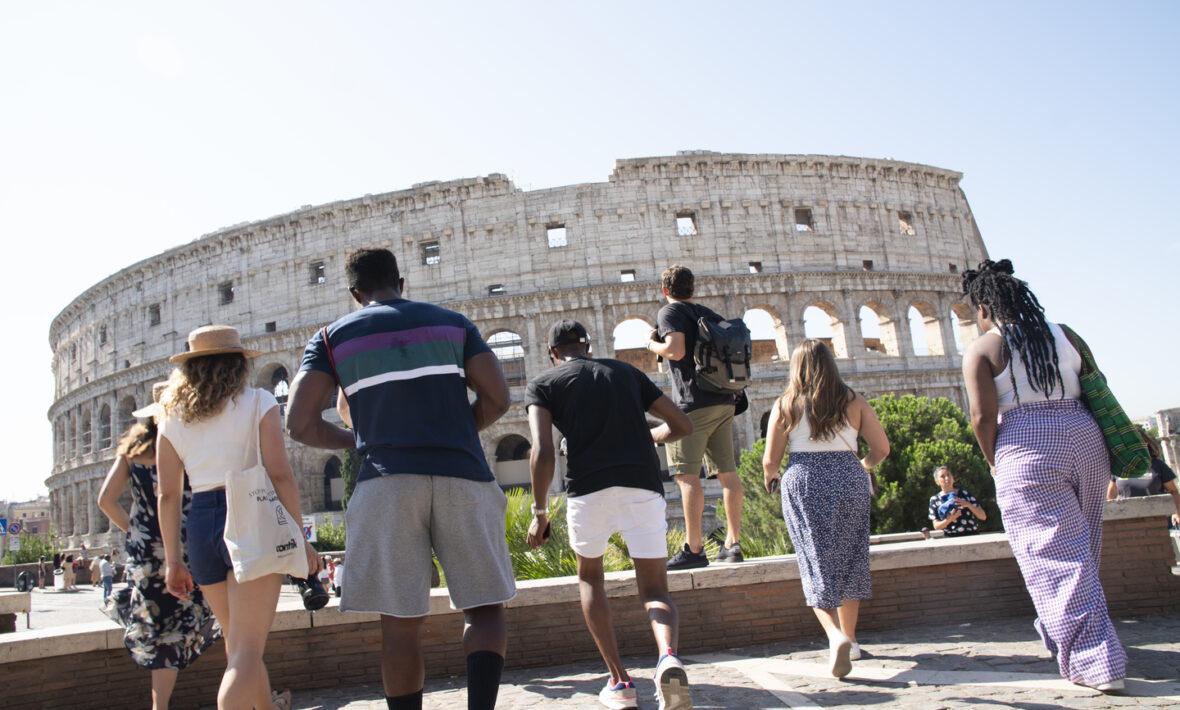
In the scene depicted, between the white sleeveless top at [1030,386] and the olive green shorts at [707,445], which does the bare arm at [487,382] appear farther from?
the white sleeveless top at [1030,386]

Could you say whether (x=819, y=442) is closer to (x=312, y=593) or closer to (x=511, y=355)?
(x=312, y=593)

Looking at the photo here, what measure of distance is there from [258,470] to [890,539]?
285 inches

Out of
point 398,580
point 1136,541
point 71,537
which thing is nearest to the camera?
point 398,580

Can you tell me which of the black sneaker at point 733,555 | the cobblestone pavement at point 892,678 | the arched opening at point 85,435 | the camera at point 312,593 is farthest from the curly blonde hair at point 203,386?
the arched opening at point 85,435

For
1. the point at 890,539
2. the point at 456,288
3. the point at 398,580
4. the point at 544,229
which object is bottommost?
the point at 890,539

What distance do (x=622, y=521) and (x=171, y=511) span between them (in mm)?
2043

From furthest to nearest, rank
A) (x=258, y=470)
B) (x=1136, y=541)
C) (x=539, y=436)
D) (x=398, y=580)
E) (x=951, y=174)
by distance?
(x=951, y=174), (x=1136, y=541), (x=539, y=436), (x=258, y=470), (x=398, y=580)

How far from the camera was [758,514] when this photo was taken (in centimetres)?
1230

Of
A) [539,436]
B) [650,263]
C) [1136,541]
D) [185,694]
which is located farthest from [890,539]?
[650,263]

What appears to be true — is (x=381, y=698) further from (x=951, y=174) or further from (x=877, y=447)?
(x=951, y=174)

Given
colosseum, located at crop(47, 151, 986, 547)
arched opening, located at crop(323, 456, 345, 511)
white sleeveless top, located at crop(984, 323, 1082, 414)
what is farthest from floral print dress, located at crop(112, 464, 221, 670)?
arched opening, located at crop(323, 456, 345, 511)

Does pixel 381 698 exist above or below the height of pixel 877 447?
below

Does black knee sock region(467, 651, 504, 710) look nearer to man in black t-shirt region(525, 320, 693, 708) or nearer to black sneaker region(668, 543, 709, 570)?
man in black t-shirt region(525, 320, 693, 708)

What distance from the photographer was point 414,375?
2996 millimetres
